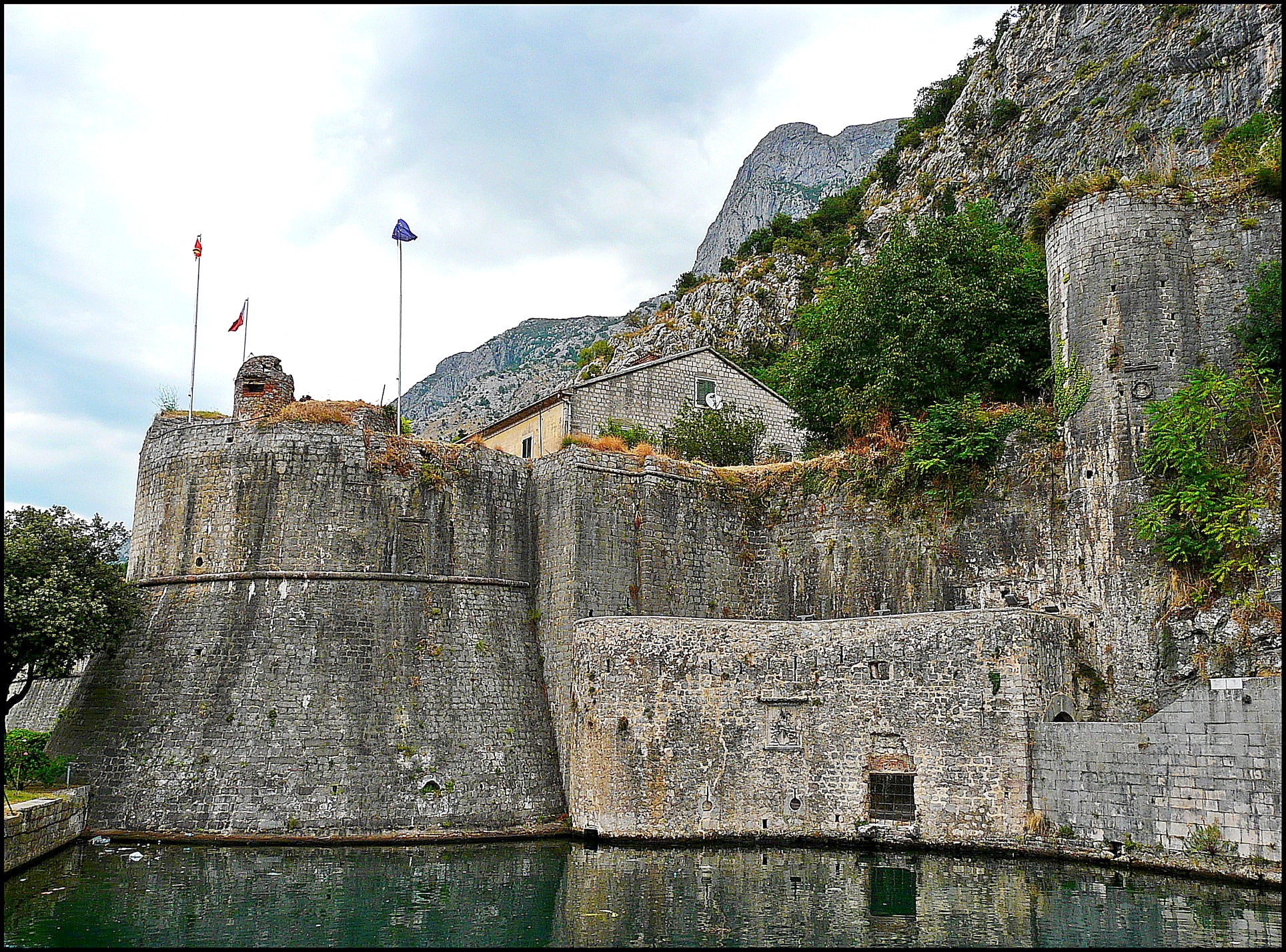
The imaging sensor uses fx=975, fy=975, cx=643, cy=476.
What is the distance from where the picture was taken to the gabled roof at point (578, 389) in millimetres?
34875

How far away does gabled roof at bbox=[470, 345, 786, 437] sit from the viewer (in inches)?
1373

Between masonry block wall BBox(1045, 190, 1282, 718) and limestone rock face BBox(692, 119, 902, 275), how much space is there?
362 feet

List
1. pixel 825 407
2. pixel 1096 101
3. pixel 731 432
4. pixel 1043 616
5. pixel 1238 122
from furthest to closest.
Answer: pixel 1096 101 < pixel 1238 122 < pixel 731 432 < pixel 825 407 < pixel 1043 616

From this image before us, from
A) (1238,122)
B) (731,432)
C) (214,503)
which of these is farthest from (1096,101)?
(214,503)

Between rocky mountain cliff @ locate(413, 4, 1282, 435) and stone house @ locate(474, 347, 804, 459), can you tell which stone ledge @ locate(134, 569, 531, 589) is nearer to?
stone house @ locate(474, 347, 804, 459)

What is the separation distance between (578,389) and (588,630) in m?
14.3

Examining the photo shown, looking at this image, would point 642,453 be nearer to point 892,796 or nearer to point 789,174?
point 892,796

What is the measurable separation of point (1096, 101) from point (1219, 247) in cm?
2922

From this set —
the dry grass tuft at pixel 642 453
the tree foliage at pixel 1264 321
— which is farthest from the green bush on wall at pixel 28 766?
the tree foliage at pixel 1264 321

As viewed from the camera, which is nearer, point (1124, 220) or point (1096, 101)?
point (1124, 220)

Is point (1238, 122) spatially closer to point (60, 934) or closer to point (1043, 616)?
point (1043, 616)

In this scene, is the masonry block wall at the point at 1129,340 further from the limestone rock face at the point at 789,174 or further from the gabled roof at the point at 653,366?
the limestone rock face at the point at 789,174

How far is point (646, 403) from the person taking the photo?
120 feet

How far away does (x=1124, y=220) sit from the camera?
2295 centimetres
